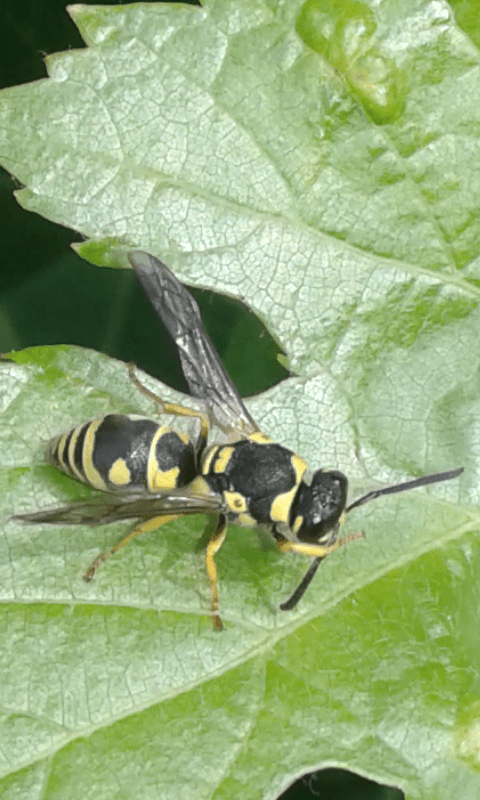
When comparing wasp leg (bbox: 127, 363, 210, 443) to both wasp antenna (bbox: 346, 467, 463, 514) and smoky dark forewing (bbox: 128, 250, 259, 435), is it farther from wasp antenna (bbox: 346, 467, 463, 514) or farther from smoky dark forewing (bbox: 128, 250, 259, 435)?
wasp antenna (bbox: 346, 467, 463, 514)

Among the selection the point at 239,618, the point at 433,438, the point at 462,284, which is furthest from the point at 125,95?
the point at 239,618

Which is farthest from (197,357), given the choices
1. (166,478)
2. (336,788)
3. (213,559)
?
(336,788)

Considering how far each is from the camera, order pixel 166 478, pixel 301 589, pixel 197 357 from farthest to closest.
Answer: pixel 197 357 < pixel 166 478 < pixel 301 589

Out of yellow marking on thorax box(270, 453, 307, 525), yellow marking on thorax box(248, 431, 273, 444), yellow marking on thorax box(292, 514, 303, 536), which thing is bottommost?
yellow marking on thorax box(292, 514, 303, 536)

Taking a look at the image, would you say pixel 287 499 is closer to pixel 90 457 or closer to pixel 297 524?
pixel 297 524

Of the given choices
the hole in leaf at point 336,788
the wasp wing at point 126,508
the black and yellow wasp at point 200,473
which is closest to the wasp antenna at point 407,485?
the black and yellow wasp at point 200,473

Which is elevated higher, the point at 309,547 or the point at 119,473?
the point at 119,473

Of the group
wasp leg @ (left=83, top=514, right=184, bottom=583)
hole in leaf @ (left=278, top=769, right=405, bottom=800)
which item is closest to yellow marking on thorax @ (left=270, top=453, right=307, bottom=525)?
wasp leg @ (left=83, top=514, right=184, bottom=583)

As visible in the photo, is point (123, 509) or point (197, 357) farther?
point (197, 357)

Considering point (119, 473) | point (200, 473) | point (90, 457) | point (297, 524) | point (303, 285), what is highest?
point (303, 285)
